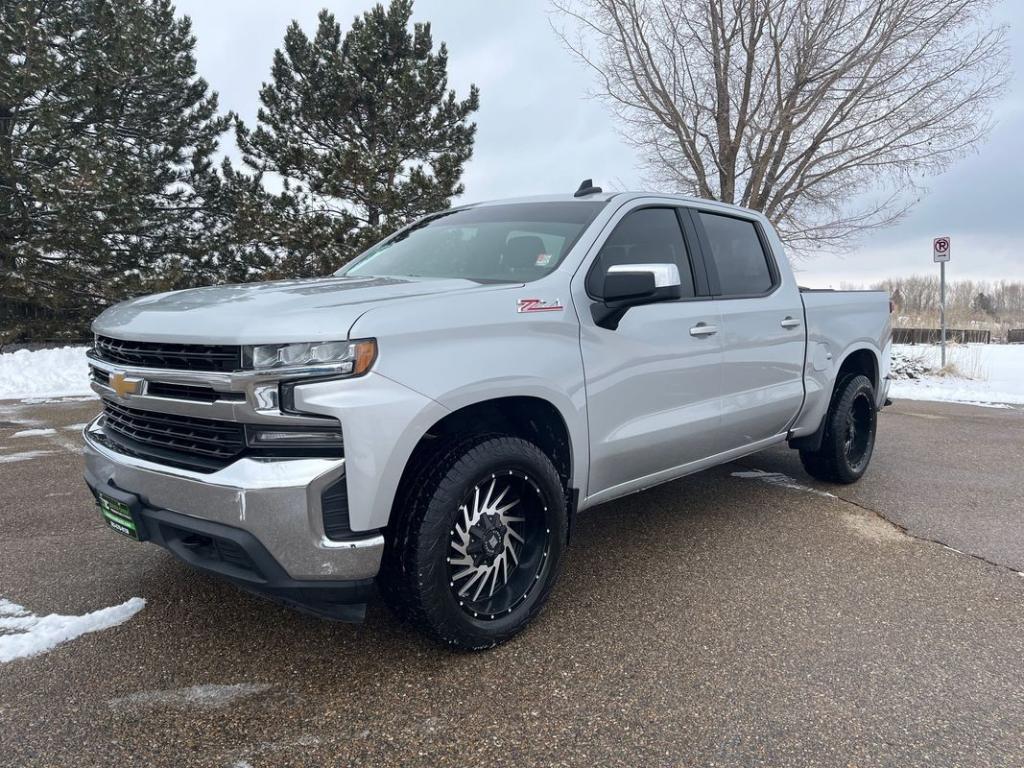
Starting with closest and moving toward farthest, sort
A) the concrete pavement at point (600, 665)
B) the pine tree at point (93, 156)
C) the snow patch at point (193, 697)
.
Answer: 1. the concrete pavement at point (600, 665)
2. the snow patch at point (193, 697)
3. the pine tree at point (93, 156)

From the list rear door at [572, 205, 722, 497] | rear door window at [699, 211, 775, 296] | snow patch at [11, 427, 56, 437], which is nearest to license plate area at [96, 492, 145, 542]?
rear door at [572, 205, 722, 497]

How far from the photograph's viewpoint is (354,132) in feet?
60.8

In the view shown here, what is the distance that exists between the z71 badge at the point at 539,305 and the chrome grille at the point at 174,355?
1.03m

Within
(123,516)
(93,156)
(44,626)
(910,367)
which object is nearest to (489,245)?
(123,516)

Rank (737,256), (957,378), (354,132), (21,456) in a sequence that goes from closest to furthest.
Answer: (737,256) → (21,456) → (957,378) → (354,132)

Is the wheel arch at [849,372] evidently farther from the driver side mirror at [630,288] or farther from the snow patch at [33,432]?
the snow patch at [33,432]

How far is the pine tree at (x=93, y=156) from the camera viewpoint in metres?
14.1

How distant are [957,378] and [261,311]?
13.2m

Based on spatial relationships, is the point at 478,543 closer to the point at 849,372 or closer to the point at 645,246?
the point at 645,246

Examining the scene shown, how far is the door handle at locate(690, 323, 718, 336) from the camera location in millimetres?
3436

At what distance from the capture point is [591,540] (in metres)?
3.86

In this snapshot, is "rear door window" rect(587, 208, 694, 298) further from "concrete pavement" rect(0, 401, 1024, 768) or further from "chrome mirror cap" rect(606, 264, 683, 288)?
"concrete pavement" rect(0, 401, 1024, 768)

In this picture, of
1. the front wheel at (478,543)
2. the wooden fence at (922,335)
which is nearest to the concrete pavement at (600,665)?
the front wheel at (478,543)

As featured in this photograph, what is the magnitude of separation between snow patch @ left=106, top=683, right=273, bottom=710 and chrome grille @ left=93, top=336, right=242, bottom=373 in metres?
1.07
